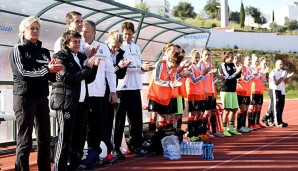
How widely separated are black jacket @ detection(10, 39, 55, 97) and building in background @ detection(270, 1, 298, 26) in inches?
4101

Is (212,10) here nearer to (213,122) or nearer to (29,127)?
(213,122)

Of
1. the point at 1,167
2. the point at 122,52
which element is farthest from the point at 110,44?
the point at 1,167

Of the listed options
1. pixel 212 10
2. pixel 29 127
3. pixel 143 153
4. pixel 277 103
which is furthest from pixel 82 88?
pixel 212 10

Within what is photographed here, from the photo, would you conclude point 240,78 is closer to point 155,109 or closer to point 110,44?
point 155,109

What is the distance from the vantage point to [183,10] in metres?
95.2

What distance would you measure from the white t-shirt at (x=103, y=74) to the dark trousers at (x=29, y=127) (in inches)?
50.7

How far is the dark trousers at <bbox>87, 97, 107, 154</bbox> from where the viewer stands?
7.95 m

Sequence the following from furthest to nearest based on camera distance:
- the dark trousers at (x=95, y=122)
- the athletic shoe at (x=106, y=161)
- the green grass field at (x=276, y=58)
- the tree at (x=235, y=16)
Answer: the tree at (x=235, y=16) → the green grass field at (x=276, y=58) → the athletic shoe at (x=106, y=161) → the dark trousers at (x=95, y=122)

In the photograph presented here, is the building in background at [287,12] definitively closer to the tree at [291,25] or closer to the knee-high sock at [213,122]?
the tree at [291,25]

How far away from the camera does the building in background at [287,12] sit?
358 ft

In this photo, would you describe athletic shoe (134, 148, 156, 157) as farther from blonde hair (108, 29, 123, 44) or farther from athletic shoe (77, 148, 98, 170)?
blonde hair (108, 29, 123, 44)

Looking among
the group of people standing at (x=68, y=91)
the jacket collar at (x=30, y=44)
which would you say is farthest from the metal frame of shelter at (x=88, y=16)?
the jacket collar at (x=30, y=44)

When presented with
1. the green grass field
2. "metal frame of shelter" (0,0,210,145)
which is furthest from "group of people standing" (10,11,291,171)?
the green grass field

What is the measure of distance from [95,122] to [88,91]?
0.48 metres
